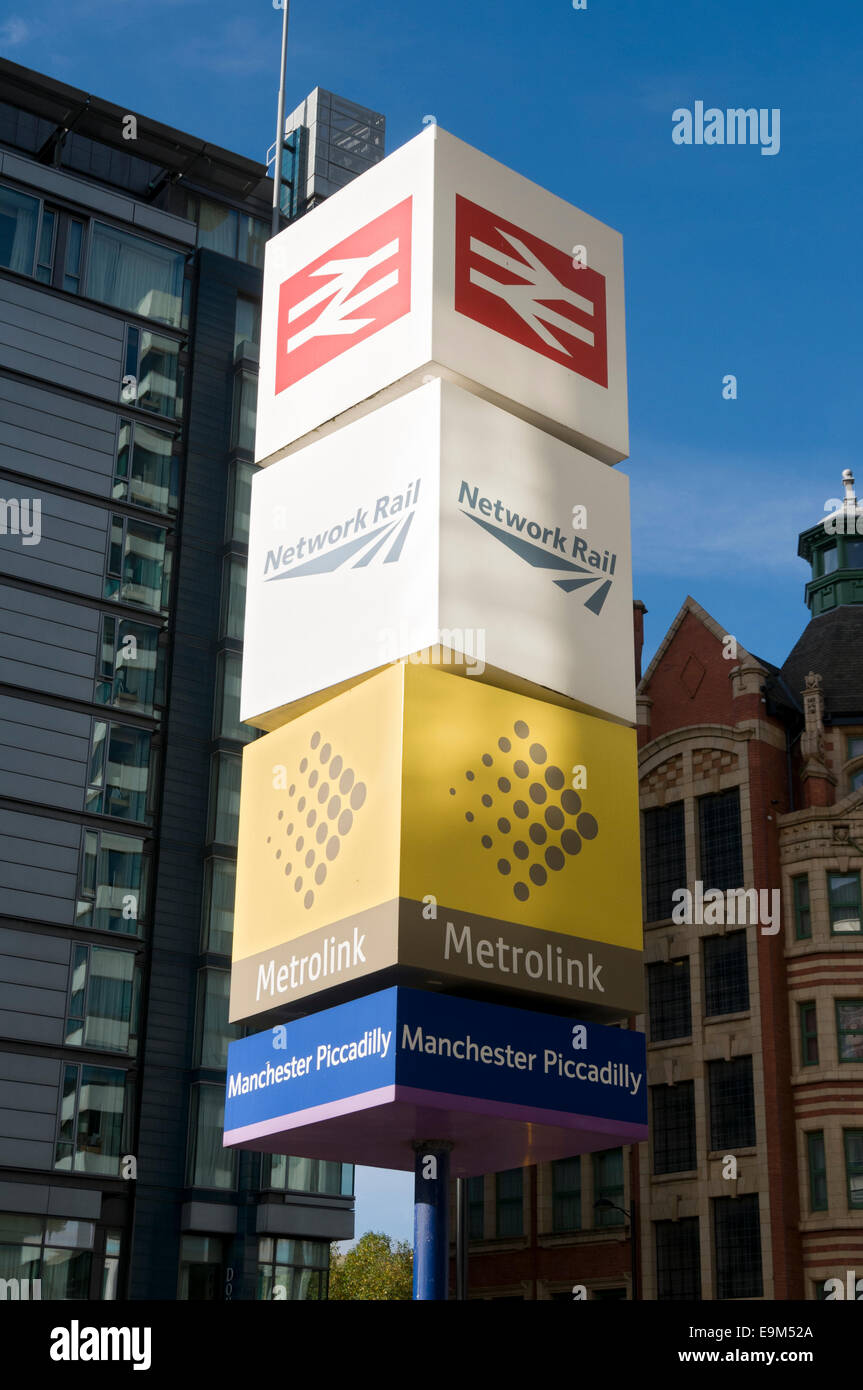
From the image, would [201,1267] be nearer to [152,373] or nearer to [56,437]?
[56,437]

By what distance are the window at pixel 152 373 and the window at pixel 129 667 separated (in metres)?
7.13

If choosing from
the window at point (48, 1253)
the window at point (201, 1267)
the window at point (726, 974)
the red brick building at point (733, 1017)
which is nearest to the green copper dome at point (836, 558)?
the red brick building at point (733, 1017)

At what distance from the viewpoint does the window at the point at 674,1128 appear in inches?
1913

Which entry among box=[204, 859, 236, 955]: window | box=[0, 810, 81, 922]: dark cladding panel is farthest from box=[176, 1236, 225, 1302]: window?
box=[0, 810, 81, 922]: dark cladding panel

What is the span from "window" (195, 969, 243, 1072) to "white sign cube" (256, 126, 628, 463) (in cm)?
3064

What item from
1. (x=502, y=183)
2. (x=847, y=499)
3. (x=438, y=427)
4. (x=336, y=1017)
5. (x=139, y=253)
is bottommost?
(x=336, y=1017)

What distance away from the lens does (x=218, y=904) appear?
160 ft

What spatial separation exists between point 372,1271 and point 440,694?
82.6 meters

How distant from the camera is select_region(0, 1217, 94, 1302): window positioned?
41.9 metres

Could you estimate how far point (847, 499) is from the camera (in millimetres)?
59656

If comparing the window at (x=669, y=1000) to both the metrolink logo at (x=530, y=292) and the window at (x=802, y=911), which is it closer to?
the window at (x=802, y=911)

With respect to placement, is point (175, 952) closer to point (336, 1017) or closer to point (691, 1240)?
point (691, 1240)

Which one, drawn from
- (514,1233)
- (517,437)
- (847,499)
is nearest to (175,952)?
(514,1233)
